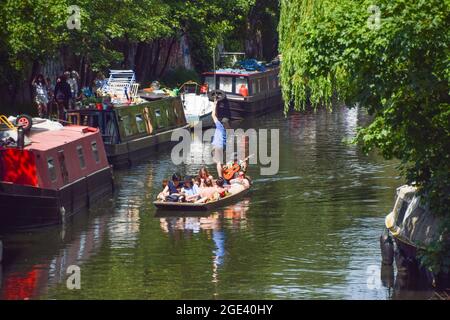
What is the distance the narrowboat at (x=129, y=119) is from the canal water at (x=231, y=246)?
2667mm

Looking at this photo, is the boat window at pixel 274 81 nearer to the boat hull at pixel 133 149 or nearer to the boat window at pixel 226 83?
the boat window at pixel 226 83

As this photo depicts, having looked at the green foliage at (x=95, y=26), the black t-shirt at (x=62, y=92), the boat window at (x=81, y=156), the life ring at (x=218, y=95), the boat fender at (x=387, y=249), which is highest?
the green foliage at (x=95, y=26)

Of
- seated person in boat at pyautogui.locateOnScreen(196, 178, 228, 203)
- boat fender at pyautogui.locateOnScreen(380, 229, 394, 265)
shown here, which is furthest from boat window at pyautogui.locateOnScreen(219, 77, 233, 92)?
boat fender at pyautogui.locateOnScreen(380, 229, 394, 265)

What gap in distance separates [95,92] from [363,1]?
28021 mm

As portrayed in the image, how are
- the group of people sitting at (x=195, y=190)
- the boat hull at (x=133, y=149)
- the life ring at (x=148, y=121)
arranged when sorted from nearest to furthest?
the group of people sitting at (x=195, y=190) → the boat hull at (x=133, y=149) → the life ring at (x=148, y=121)

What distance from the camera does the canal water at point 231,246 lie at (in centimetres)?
2584

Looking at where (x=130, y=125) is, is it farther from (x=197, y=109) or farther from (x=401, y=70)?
(x=401, y=70)

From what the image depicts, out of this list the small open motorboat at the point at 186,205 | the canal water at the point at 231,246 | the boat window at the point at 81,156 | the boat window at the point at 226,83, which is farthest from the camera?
the boat window at the point at 226,83

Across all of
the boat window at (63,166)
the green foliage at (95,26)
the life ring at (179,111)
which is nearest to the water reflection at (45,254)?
the boat window at (63,166)

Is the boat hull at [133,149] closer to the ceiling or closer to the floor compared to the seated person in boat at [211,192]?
closer to the floor

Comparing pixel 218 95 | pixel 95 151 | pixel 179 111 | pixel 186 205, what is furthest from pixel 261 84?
pixel 186 205
